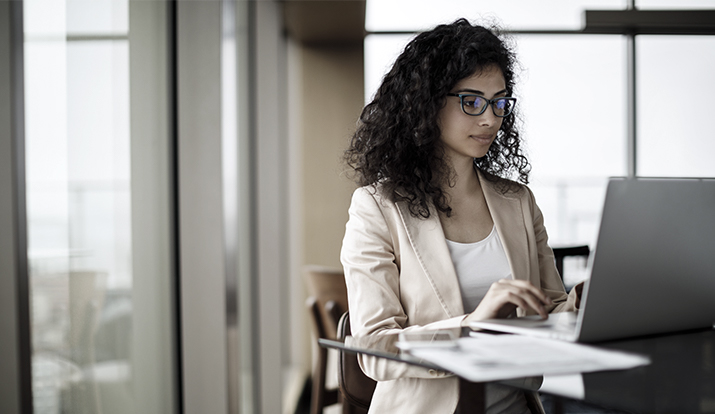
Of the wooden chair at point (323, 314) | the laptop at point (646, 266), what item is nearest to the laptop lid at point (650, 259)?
the laptop at point (646, 266)

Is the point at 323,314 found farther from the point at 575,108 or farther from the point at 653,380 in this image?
the point at 575,108

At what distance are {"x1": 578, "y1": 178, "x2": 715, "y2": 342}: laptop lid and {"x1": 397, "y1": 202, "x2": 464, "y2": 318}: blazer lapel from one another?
435 mm

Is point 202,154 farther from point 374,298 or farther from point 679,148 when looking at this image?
point 679,148

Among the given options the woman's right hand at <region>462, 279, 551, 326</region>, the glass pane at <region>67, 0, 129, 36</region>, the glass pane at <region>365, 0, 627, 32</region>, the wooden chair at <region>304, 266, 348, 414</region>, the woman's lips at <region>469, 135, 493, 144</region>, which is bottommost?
the wooden chair at <region>304, 266, 348, 414</region>

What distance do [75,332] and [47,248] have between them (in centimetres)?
25

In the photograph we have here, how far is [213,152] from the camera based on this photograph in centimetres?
197

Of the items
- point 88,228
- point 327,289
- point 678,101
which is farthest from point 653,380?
point 678,101

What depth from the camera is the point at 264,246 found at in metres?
2.80

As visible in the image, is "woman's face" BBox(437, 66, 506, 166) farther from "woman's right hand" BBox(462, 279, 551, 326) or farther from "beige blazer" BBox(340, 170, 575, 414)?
"woman's right hand" BBox(462, 279, 551, 326)

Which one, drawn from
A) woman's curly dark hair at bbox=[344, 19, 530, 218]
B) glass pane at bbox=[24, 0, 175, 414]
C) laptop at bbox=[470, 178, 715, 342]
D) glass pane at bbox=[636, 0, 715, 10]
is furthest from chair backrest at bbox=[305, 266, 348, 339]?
glass pane at bbox=[636, 0, 715, 10]

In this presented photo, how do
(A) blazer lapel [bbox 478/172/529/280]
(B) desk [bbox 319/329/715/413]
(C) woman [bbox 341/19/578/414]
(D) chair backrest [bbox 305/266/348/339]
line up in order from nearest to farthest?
1. (B) desk [bbox 319/329/715/413]
2. (C) woman [bbox 341/19/578/414]
3. (A) blazer lapel [bbox 478/172/529/280]
4. (D) chair backrest [bbox 305/266/348/339]

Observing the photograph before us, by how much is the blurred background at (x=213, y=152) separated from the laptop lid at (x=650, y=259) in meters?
0.13

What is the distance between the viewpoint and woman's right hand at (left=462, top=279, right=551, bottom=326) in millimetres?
1003

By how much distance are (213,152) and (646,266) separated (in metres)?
1.51
